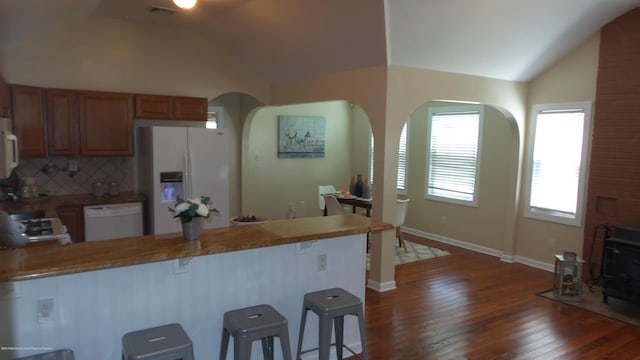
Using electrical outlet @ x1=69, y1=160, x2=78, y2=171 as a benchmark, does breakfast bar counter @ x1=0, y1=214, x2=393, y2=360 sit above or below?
below

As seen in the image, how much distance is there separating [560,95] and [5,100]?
19.5 feet

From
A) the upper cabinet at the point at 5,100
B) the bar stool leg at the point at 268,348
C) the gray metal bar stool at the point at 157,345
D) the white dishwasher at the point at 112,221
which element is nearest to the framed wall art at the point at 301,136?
the white dishwasher at the point at 112,221

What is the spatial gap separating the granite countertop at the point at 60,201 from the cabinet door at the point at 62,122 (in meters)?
0.51

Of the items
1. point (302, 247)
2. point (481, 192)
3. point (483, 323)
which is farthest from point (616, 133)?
point (302, 247)

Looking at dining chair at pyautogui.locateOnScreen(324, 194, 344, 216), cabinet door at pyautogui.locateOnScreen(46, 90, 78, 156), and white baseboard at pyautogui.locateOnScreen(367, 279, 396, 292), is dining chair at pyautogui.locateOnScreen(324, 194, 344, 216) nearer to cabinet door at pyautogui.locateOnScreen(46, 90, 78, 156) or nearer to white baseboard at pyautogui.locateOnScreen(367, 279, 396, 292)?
white baseboard at pyautogui.locateOnScreen(367, 279, 396, 292)

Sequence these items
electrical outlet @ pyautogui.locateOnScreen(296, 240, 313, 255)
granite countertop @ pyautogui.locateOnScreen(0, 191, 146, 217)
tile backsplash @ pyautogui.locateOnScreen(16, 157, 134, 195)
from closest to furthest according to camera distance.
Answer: electrical outlet @ pyautogui.locateOnScreen(296, 240, 313, 255) < granite countertop @ pyautogui.locateOnScreen(0, 191, 146, 217) < tile backsplash @ pyautogui.locateOnScreen(16, 157, 134, 195)

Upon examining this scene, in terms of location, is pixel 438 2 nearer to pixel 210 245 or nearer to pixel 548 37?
pixel 548 37

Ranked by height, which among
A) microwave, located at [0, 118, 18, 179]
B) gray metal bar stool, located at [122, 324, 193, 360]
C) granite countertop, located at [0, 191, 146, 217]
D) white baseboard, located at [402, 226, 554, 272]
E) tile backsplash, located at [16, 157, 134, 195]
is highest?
microwave, located at [0, 118, 18, 179]

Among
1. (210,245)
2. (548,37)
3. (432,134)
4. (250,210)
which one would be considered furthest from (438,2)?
(250,210)

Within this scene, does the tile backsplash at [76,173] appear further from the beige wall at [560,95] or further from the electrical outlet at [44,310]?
the beige wall at [560,95]

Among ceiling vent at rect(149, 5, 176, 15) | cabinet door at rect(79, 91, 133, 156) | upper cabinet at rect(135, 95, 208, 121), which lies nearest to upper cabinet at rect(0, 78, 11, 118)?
cabinet door at rect(79, 91, 133, 156)

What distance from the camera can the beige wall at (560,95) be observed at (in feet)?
15.8

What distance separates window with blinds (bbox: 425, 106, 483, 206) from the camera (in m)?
6.18

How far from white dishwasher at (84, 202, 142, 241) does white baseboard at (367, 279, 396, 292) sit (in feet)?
8.66
